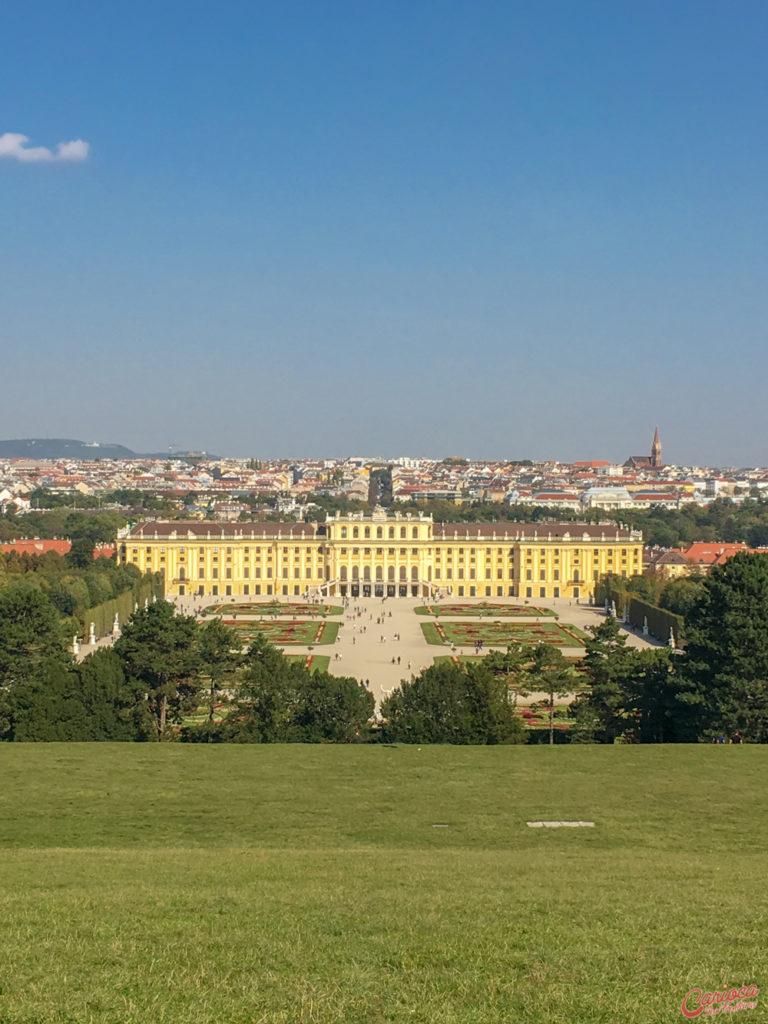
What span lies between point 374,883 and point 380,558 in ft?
284

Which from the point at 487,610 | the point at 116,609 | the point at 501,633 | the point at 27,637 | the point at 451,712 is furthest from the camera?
the point at 487,610

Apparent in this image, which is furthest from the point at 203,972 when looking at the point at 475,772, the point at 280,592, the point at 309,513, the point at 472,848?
the point at 309,513

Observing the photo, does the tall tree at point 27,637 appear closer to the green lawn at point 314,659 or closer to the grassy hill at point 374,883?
the grassy hill at point 374,883

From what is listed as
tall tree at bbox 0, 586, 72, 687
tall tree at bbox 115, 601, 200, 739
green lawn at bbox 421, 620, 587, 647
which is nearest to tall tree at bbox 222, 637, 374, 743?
tall tree at bbox 115, 601, 200, 739

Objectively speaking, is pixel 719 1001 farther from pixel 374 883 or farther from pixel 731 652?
pixel 731 652

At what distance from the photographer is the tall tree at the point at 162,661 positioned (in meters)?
34.0

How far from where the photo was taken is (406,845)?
60.7 ft

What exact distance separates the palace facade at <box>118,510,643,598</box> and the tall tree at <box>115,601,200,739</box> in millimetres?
62388

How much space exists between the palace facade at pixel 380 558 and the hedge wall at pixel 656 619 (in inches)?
820

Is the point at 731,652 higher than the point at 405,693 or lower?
higher

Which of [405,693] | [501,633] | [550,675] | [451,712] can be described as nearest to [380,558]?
[501,633]

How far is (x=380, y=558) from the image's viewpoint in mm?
100250

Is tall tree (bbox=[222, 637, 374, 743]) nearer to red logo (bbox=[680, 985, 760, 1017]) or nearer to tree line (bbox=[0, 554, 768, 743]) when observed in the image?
tree line (bbox=[0, 554, 768, 743])

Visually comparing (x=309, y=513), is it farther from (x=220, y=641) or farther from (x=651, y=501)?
(x=220, y=641)
